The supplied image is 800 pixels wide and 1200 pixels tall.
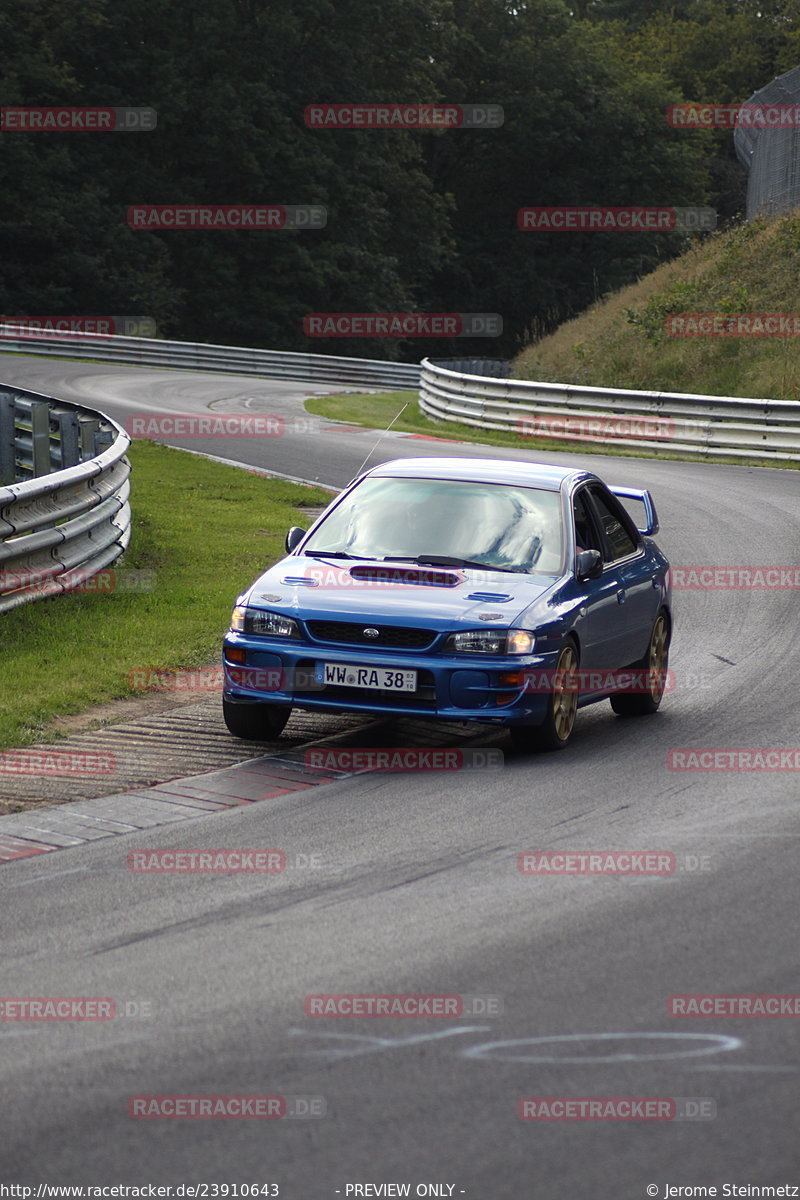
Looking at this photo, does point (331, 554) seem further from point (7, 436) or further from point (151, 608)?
point (7, 436)

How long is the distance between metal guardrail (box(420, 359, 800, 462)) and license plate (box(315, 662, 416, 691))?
62.9 ft

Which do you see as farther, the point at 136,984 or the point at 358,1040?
the point at 136,984

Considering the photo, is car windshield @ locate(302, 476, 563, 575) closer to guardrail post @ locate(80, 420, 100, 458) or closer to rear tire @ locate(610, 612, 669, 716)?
rear tire @ locate(610, 612, 669, 716)

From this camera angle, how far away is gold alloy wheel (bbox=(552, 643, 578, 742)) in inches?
368

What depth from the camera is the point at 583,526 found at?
34.7 ft

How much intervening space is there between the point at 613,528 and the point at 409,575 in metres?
2.04

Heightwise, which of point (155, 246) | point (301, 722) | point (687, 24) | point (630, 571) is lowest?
point (301, 722)

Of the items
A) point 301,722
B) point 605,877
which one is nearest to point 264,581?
point 301,722

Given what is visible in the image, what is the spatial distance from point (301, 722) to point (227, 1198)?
632 cm

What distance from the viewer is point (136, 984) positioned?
5562mm

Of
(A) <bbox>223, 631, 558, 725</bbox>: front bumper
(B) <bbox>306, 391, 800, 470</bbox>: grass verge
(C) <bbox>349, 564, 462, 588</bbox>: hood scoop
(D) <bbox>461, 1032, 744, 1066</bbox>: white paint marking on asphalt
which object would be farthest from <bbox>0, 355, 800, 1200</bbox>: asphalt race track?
(B) <bbox>306, 391, 800, 470</bbox>: grass verge

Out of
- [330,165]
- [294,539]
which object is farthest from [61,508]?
[330,165]

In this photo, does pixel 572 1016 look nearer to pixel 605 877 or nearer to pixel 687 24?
pixel 605 877

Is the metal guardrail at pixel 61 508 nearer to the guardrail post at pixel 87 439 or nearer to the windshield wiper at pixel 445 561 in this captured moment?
the guardrail post at pixel 87 439
